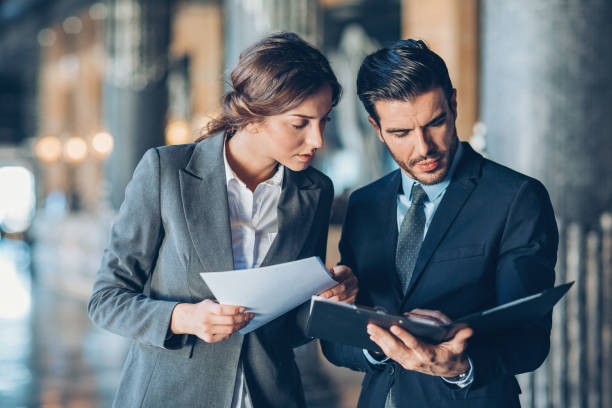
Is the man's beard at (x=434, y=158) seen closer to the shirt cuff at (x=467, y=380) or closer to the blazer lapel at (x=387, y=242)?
the blazer lapel at (x=387, y=242)

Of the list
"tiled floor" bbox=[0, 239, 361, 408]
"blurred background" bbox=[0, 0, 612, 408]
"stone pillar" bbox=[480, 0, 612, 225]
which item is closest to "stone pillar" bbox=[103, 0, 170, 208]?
"blurred background" bbox=[0, 0, 612, 408]

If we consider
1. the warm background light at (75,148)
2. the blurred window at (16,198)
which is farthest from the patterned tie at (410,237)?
the blurred window at (16,198)

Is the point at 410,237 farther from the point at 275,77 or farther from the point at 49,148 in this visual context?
the point at 49,148

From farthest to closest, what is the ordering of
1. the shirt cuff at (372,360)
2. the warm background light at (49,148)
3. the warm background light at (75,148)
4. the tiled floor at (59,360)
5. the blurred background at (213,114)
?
the warm background light at (49,148) < the warm background light at (75,148) < the tiled floor at (59,360) < the blurred background at (213,114) < the shirt cuff at (372,360)

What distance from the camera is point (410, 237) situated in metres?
1.89

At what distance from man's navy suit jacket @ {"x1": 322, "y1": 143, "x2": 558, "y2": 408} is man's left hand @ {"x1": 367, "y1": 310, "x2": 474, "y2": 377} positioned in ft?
0.29

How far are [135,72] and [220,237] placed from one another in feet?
34.2

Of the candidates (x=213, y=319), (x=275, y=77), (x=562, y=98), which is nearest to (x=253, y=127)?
(x=275, y=77)

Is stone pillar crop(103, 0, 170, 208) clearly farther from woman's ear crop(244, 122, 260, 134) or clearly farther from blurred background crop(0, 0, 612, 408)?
woman's ear crop(244, 122, 260, 134)

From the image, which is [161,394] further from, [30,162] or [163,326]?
[30,162]

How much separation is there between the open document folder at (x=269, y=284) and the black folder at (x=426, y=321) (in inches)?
5.8

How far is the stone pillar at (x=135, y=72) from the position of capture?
11695mm

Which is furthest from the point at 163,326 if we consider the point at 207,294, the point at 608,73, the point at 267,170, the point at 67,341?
the point at 67,341

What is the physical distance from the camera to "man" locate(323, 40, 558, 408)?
1701mm
